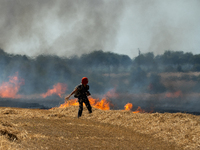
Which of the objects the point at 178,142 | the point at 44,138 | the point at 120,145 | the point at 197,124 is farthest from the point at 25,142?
the point at 197,124

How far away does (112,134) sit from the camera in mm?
11047

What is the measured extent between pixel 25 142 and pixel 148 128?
7.76 m

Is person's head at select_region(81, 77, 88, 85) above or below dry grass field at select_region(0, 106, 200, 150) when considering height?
above

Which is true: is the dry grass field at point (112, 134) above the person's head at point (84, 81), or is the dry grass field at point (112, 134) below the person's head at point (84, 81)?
below

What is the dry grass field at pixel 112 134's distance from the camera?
8047 millimetres

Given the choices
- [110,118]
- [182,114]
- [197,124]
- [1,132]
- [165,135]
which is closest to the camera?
[1,132]

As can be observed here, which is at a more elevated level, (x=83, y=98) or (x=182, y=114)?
(x=83, y=98)

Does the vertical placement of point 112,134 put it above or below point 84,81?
below

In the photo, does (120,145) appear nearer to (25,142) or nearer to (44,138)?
(44,138)

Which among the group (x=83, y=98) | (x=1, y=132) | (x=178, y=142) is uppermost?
(x=83, y=98)

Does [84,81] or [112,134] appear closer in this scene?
[112,134]

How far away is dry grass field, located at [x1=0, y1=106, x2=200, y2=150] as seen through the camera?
8047mm

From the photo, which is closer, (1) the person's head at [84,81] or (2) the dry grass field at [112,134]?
(2) the dry grass field at [112,134]

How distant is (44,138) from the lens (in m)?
8.59
